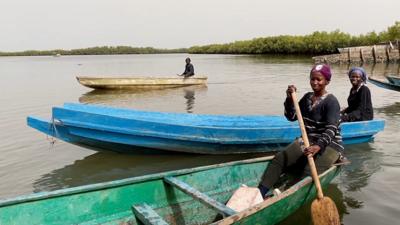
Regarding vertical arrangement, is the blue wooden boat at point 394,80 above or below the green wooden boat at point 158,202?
above

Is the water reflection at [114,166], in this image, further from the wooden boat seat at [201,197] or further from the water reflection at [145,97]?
the water reflection at [145,97]

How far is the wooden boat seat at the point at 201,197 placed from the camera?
3.75 metres

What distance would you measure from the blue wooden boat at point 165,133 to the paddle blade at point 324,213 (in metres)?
3.10

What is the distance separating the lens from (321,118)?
4.86 meters

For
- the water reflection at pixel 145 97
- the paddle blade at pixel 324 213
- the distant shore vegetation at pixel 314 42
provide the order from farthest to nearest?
the distant shore vegetation at pixel 314 42 < the water reflection at pixel 145 97 < the paddle blade at pixel 324 213

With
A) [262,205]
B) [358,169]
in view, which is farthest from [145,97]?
[262,205]

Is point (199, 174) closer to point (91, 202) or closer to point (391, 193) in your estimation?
point (91, 202)

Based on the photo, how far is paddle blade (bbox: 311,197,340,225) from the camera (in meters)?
4.18

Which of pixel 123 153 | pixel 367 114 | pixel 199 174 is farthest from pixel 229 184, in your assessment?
pixel 367 114

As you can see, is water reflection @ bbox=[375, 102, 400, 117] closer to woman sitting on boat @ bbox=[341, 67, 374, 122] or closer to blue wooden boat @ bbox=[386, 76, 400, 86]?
blue wooden boat @ bbox=[386, 76, 400, 86]

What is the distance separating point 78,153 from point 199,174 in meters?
4.52

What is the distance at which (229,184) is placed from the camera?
5.16 metres

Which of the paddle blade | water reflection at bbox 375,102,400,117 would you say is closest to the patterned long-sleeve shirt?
the paddle blade

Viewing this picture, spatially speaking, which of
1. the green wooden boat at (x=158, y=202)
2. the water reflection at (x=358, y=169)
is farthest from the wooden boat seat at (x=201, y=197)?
the water reflection at (x=358, y=169)
